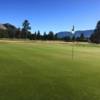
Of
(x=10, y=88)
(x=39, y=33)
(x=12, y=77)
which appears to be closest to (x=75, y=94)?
(x=10, y=88)

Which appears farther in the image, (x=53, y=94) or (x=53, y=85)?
(x=53, y=85)

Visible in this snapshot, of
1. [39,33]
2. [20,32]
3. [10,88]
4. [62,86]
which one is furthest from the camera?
[20,32]

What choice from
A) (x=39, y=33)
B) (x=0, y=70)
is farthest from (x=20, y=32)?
(x=0, y=70)

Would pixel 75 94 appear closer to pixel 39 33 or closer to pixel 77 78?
pixel 77 78

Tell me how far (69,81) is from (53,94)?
258 cm

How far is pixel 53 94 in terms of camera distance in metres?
10.1

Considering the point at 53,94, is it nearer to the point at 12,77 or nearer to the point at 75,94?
the point at 75,94

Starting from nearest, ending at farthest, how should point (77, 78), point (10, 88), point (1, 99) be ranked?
point (1, 99) < point (10, 88) < point (77, 78)

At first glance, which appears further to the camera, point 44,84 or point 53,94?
point 44,84

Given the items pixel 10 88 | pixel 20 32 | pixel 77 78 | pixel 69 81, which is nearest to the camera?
pixel 10 88

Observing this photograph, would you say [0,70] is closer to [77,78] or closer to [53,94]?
[77,78]

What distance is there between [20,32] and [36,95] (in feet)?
418

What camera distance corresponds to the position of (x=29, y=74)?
13.8 metres

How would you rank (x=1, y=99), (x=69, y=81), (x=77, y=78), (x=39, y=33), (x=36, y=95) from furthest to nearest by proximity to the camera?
(x=39, y=33), (x=77, y=78), (x=69, y=81), (x=36, y=95), (x=1, y=99)
